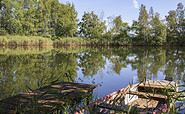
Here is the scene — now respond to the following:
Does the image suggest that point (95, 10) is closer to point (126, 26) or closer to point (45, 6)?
point (126, 26)

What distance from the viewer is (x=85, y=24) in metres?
40.1

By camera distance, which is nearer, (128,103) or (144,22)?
(128,103)

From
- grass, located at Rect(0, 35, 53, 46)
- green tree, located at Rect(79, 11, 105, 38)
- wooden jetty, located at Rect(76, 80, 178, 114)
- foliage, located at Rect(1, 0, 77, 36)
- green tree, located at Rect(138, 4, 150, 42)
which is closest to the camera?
wooden jetty, located at Rect(76, 80, 178, 114)

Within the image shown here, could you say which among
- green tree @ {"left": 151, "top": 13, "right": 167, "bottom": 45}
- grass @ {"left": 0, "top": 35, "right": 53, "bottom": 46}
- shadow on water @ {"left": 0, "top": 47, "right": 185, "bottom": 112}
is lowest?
shadow on water @ {"left": 0, "top": 47, "right": 185, "bottom": 112}

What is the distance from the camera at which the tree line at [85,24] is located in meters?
31.9

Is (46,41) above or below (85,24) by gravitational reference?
below

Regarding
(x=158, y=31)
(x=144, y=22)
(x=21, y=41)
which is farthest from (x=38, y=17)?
(x=158, y=31)

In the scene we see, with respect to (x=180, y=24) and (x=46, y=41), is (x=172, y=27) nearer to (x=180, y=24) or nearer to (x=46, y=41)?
(x=180, y=24)

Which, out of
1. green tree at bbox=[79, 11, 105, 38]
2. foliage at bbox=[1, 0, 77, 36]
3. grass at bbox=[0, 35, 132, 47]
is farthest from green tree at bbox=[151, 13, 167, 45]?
foliage at bbox=[1, 0, 77, 36]

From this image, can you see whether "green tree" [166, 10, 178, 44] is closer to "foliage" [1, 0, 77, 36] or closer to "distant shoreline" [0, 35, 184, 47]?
"distant shoreline" [0, 35, 184, 47]

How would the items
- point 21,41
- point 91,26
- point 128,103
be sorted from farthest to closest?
point 91,26 < point 21,41 < point 128,103

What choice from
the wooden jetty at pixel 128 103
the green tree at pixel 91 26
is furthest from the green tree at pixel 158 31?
the wooden jetty at pixel 128 103

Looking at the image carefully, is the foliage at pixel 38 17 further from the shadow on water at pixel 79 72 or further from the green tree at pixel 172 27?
the shadow on water at pixel 79 72

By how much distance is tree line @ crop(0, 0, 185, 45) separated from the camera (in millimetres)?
31938
